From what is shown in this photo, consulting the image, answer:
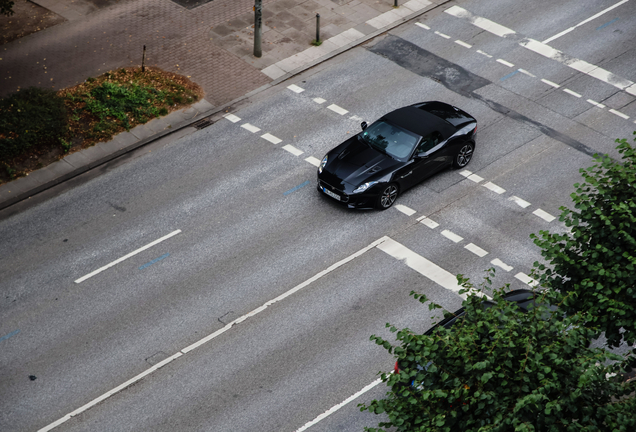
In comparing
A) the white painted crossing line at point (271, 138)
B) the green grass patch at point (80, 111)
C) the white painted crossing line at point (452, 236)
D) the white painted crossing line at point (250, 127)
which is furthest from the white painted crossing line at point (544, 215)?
the green grass patch at point (80, 111)

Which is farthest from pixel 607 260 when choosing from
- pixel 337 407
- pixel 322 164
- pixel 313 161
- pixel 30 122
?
pixel 30 122

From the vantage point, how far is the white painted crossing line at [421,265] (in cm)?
1490

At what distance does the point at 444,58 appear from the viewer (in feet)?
73.2

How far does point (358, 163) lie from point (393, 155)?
2.89 ft

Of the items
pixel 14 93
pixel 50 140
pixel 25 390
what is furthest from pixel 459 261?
pixel 14 93

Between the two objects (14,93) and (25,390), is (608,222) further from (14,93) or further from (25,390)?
(14,93)

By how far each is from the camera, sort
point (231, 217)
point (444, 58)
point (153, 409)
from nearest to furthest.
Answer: point (153, 409) → point (231, 217) → point (444, 58)

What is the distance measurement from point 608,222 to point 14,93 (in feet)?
55.1

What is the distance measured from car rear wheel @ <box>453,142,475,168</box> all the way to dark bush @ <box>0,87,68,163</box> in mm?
10275

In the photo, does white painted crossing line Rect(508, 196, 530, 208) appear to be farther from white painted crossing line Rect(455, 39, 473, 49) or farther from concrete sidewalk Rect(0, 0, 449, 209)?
concrete sidewalk Rect(0, 0, 449, 209)

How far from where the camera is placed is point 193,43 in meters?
22.8

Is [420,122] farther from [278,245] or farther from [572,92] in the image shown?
[572,92]

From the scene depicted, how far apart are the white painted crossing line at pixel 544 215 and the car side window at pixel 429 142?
2867mm

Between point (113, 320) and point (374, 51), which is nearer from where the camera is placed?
point (113, 320)
